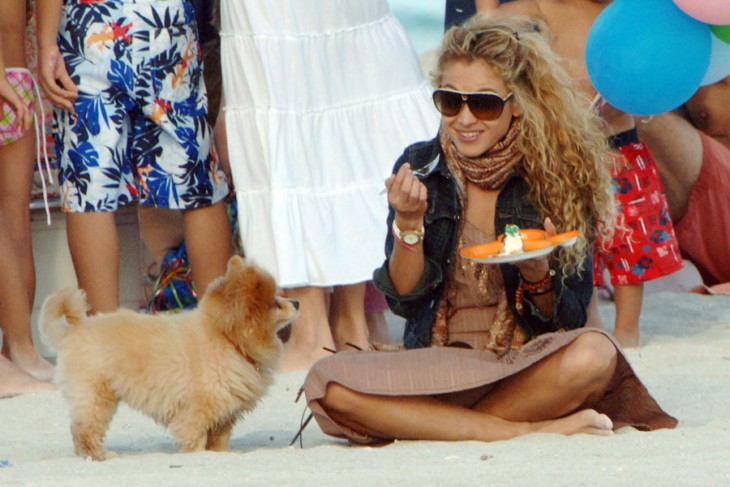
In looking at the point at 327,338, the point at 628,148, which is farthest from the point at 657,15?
the point at 327,338

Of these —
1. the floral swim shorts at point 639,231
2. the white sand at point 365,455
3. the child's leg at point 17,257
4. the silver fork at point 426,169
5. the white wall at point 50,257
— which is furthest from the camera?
the white wall at point 50,257

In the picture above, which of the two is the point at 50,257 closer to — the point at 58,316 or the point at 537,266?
the point at 58,316

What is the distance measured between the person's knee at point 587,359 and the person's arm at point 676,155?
8.70 ft

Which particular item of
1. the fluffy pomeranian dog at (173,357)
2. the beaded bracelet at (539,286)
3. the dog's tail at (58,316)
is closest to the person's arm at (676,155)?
the beaded bracelet at (539,286)

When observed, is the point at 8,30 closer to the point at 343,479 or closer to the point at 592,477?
the point at 343,479

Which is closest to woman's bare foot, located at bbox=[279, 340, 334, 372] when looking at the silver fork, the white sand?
the white sand

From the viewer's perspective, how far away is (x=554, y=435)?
148 inches

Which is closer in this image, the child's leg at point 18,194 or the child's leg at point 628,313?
the child's leg at point 18,194

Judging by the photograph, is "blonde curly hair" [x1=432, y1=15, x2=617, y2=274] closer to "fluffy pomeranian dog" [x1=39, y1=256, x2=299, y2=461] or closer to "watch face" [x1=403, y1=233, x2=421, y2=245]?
"watch face" [x1=403, y1=233, x2=421, y2=245]

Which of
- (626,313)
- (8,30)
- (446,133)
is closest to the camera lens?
(446,133)

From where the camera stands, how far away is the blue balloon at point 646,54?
4844mm

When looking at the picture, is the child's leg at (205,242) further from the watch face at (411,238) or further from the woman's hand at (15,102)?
the watch face at (411,238)

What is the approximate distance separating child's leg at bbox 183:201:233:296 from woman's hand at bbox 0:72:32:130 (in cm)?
70

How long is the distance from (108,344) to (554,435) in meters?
1.24
